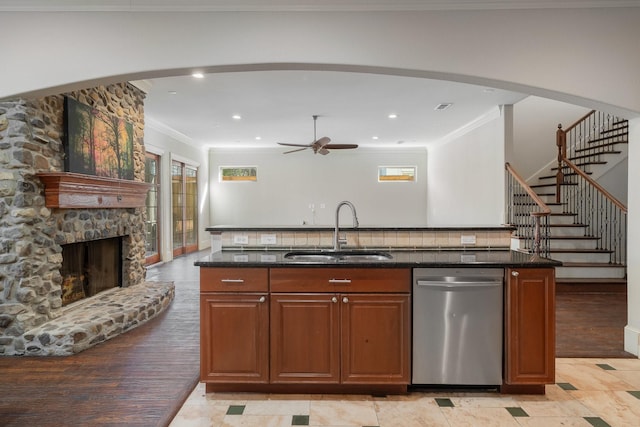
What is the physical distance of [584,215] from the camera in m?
6.69

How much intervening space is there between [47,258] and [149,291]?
133cm

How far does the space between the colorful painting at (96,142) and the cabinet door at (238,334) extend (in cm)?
236

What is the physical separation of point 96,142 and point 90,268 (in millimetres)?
1414

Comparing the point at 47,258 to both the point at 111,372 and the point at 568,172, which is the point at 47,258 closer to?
the point at 111,372

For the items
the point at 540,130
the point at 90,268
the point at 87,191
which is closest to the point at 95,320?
the point at 90,268

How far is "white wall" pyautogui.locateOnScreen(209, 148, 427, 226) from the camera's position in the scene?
10875 mm

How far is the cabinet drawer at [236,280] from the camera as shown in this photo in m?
2.53

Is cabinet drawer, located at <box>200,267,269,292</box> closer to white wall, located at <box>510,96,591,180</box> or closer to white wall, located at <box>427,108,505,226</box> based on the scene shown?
white wall, located at <box>427,108,505,226</box>

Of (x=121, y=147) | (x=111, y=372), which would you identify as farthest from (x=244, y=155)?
(x=111, y=372)

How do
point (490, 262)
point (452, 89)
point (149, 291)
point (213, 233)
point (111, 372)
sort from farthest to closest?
point (452, 89), point (149, 291), point (213, 233), point (111, 372), point (490, 262)

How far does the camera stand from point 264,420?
7.60 ft

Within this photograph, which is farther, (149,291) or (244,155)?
(244,155)

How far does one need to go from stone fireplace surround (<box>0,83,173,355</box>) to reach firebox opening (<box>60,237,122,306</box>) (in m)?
0.22

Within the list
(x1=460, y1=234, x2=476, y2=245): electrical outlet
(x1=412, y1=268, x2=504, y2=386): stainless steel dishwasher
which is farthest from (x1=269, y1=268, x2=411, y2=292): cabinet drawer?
(x1=460, y1=234, x2=476, y2=245): electrical outlet
